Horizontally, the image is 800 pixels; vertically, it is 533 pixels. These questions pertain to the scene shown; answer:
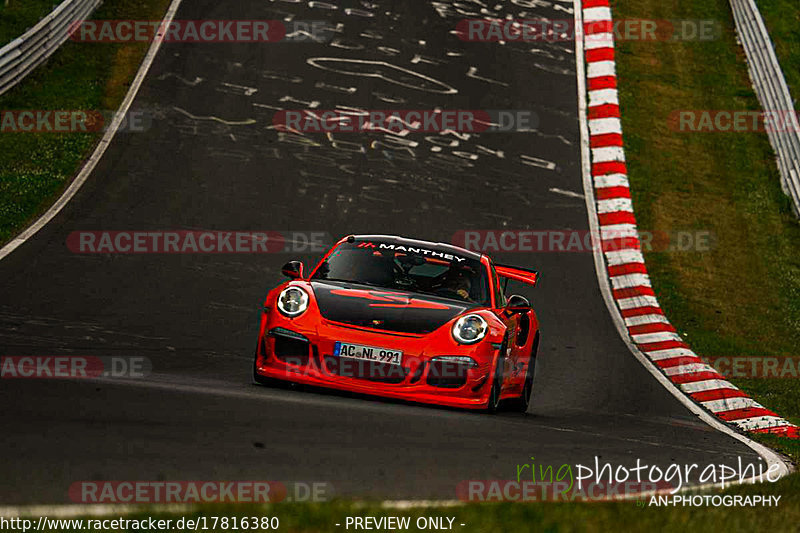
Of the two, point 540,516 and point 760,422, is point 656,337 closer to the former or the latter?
point 760,422

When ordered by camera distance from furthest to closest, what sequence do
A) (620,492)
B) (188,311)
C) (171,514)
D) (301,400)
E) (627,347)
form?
1. (627,347)
2. (188,311)
3. (301,400)
4. (620,492)
5. (171,514)

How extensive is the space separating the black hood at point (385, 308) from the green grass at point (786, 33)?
16316 mm

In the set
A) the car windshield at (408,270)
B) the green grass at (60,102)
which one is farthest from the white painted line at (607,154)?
the car windshield at (408,270)

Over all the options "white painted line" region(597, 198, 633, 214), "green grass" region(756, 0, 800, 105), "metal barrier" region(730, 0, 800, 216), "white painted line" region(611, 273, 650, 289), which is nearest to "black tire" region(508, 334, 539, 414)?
"white painted line" region(611, 273, 650, 289)

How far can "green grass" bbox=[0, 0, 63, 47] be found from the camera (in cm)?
2087

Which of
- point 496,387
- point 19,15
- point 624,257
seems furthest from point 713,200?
point 19,15

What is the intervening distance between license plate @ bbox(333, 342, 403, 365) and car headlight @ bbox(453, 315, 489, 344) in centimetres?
45

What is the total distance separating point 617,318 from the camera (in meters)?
14.3

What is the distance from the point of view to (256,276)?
13461mm

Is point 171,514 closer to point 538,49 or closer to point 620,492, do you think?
point 620,492

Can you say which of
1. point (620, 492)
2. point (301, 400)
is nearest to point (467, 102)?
point (301, 400)

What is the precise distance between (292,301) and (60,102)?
12.1 m

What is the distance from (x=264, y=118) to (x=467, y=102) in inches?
154

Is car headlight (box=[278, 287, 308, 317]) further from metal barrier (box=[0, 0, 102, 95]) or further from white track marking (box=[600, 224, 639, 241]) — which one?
metal barrier (box=[0, 0, 102, 95])
